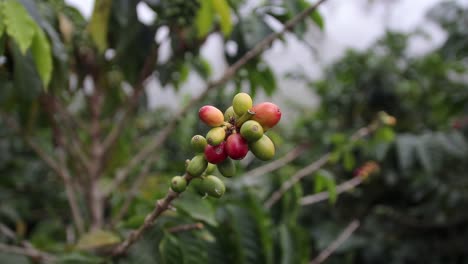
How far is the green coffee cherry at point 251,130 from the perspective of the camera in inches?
12.8

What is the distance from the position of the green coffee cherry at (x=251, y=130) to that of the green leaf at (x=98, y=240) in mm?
429

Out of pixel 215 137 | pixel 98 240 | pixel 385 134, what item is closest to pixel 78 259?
pixel 98 240

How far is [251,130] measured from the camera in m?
0.32

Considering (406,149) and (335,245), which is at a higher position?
(406,149)

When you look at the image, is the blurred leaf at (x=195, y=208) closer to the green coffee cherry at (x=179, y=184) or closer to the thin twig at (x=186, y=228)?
the thin twig at (x=186, y=228)

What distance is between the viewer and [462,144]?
1428mm

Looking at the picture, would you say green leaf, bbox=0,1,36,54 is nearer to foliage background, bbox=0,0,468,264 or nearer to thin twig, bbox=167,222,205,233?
foliage background, bbox=0,0,468,264

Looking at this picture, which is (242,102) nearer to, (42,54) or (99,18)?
(42,54)

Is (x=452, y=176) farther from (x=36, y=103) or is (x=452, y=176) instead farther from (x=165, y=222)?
(x=36, y=103)

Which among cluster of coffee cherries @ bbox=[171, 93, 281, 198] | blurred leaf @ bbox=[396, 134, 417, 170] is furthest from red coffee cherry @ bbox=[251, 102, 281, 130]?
blurred leaf @ bbox=[396, 134, 417, 170]

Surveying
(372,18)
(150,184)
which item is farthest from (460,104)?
(372,18)

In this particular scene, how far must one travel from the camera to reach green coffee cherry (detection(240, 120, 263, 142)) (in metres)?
0.32

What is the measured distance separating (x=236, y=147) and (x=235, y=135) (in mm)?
12

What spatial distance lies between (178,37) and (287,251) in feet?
1.83
